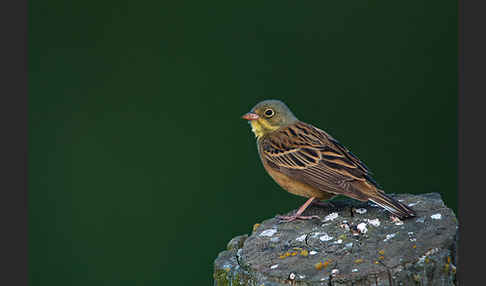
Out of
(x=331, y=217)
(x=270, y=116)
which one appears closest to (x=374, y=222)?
(x=331, y=217)

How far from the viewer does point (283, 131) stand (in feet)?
15.9

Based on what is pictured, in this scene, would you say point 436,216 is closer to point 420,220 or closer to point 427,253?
point 420,220

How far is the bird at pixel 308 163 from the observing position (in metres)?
4.01

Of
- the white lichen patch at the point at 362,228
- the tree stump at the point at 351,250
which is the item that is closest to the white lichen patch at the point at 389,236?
the tree stump at the point at 351,250

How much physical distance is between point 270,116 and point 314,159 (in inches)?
28.5

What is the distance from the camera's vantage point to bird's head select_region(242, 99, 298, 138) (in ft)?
16.0

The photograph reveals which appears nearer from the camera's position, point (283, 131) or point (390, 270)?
point (390, 270)

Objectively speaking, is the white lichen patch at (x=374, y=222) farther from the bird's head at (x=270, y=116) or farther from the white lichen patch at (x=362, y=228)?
the bird's head at (x=270, y=116)

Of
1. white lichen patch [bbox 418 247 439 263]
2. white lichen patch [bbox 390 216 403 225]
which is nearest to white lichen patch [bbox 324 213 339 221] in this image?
white lichen patch [bbox 390 216 403 225]

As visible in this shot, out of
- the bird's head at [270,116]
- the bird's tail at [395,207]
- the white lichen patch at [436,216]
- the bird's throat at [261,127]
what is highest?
the bird's head at [270,116]

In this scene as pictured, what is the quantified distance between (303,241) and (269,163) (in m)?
1.21

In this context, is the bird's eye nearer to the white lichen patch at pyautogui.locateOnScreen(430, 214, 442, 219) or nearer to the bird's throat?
the bird's throat

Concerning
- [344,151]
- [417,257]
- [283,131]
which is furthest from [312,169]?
[417,257]

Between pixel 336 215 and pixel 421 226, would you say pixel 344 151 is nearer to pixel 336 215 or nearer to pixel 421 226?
pixel 336 215
